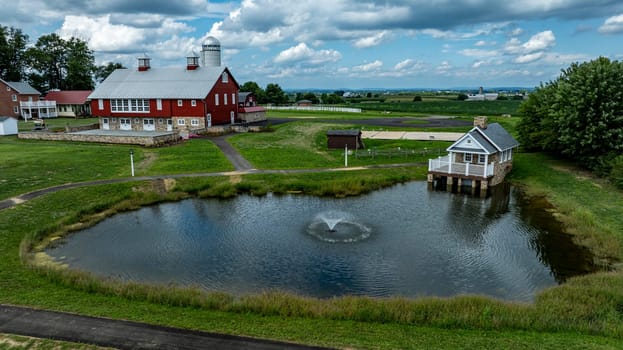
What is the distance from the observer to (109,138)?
164 feet

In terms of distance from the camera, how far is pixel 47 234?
2261 cm

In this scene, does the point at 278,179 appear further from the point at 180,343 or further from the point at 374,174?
the point at 180,343

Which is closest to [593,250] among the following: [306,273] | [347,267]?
[347,267]

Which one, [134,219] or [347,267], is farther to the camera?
[134,219]

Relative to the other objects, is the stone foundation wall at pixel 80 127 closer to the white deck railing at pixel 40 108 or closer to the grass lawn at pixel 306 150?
the white deck railing at pixel 40 108

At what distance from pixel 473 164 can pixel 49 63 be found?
94087 millimetres

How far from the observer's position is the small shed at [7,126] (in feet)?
182

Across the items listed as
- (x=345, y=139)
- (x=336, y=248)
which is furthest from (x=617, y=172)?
(x=345, y=139)

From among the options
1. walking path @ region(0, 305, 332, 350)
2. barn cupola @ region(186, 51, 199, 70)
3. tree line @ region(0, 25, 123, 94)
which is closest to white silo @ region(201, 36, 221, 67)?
barn cupola @ region(186, 51, 199, 70)

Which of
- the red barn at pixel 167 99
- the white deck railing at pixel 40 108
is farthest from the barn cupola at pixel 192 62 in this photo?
the white deck railing at pixel 40 108

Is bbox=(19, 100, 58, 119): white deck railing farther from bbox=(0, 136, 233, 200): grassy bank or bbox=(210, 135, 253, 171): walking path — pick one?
bbox=(210, 135, 253, 171): walking path

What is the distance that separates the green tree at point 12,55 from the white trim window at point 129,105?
45.4m

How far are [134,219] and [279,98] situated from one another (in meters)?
96.1

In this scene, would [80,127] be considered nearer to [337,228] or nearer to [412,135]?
[412,135]
